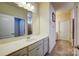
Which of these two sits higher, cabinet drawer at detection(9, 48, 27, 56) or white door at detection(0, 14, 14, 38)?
white door at detection(0, 14, 14, 38)

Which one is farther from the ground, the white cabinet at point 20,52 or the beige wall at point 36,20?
the beige wall at point 36,20

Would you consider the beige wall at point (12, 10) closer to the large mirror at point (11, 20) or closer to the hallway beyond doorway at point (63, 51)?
the large mirror at point (11, 20)

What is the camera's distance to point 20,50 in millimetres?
2197

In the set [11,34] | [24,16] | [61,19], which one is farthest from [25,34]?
[61,19]

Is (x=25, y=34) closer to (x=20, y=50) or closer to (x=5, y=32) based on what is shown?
(x=5, y=32)

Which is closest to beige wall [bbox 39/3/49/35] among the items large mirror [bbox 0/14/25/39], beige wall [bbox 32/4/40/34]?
beige wall [bbox 32/4/40/34]

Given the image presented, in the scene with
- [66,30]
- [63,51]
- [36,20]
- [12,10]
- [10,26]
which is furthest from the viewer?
[66,30]

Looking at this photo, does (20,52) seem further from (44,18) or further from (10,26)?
(44,18)

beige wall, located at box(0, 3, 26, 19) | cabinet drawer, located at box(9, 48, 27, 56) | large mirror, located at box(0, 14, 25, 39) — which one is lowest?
cabinet drawer, located at box(9, 48, 27, 56)

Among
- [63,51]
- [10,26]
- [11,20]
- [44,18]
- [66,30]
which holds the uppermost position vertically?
[44,18]

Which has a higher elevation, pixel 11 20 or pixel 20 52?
pixel 11 20

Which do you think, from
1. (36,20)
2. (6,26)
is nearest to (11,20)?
(6,26)

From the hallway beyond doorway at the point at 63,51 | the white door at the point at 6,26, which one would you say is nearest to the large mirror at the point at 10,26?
the white door at the point at 6,26

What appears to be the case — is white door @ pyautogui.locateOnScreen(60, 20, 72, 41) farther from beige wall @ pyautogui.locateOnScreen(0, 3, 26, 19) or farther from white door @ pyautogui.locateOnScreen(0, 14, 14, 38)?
white door @ pyautogui.locateOnScreen(0, 14, 14, 38)
